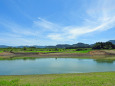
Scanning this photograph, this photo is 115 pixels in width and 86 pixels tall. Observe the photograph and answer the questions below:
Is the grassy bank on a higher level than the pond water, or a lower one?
higher

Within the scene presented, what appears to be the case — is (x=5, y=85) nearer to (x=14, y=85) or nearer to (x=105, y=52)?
(x=14, y=85)

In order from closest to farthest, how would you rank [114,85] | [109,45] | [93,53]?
[114,85]
[93,53]
[109,45]

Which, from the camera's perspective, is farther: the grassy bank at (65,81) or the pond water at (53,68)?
the pond water at (53,68)

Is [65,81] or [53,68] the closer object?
[65,81]

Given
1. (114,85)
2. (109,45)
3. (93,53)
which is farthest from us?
(109,45)

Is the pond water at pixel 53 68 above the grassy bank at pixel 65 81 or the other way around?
the other way around

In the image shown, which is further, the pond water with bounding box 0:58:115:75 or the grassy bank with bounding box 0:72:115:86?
the pond water with bounding box 0:58:115:75

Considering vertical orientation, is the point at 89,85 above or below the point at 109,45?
below

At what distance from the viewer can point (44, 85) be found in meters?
6.17

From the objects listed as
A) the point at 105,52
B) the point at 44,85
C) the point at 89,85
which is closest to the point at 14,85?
the point at 44,85

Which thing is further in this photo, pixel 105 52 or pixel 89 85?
pixel 105 52

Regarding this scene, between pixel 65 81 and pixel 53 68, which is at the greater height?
→ pixel 65 81

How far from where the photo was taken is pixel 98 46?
178 ft

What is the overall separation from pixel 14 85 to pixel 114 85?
6718 mm
